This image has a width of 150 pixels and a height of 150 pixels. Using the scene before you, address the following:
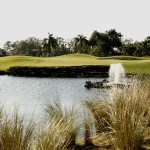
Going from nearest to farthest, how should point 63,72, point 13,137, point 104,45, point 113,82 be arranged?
point 13,137 → point 113,82 → point 63,72 → point 104,45

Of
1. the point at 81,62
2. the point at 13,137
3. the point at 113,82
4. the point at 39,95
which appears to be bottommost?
the point at 39,95

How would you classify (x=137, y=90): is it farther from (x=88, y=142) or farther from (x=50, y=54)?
(x=50, y=54)

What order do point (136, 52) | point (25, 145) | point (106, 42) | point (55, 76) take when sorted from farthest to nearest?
1. point (106, 42)
2. point (136, 52)
3. point (55, 76)
4. point (25, 145)

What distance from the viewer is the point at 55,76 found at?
1889 inches

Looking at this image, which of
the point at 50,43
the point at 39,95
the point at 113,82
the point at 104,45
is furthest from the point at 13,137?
the point at 50,43

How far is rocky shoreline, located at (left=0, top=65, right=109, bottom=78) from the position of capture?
154 ft

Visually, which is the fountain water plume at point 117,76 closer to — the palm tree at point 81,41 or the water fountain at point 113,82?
the water fountain at point 113,82

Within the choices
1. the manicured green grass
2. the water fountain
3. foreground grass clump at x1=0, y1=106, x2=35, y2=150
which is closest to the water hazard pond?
foreground grass clump at x1=0, y1=106, x2=35, y2=150

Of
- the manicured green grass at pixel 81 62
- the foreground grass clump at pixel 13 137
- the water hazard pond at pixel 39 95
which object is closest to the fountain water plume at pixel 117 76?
the water hazard pond at pixel 39 95

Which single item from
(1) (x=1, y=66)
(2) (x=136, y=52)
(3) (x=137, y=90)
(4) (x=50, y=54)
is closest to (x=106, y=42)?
(2) (x=136, y=52)

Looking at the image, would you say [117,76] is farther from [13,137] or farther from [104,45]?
[104,45]

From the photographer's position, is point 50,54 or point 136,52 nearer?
point 136,52

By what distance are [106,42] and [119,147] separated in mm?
86812

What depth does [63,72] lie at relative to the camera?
1922 inches
